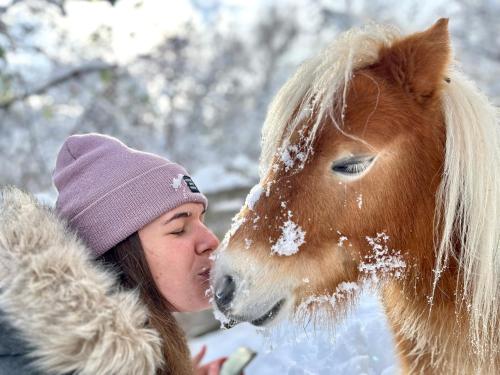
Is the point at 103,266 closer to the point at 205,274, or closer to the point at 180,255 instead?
the point at 180,255

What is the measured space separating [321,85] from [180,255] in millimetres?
722

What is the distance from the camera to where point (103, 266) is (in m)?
1.41

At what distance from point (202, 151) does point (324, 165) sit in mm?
14894

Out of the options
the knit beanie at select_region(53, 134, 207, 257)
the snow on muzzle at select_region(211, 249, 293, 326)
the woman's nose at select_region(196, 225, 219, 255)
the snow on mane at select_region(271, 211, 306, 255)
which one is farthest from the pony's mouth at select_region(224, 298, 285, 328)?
the knit beanie at select_region(53, 134, 207, 257)

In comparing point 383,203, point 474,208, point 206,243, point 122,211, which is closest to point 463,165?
point 474,208

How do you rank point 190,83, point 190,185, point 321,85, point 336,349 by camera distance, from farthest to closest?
1. point 190,83
2. point 336,349
3. point 190,185
4. point 321,85

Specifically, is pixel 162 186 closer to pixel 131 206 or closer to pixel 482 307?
pixel 131 206

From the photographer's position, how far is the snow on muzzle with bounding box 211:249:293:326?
1.38 meters

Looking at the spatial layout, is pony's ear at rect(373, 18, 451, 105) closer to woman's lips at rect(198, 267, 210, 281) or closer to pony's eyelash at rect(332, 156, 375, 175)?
pony's eyelash at rect(332, 156, 375, 175)

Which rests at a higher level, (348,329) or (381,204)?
(381,204)

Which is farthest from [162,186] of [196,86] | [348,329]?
[196,86]

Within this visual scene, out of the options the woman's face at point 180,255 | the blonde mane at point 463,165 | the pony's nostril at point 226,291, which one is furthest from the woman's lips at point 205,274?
the blonde mane at point 463,165

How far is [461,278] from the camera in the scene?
1.48 m

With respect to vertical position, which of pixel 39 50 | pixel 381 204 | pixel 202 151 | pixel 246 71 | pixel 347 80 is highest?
pixel 347 80
